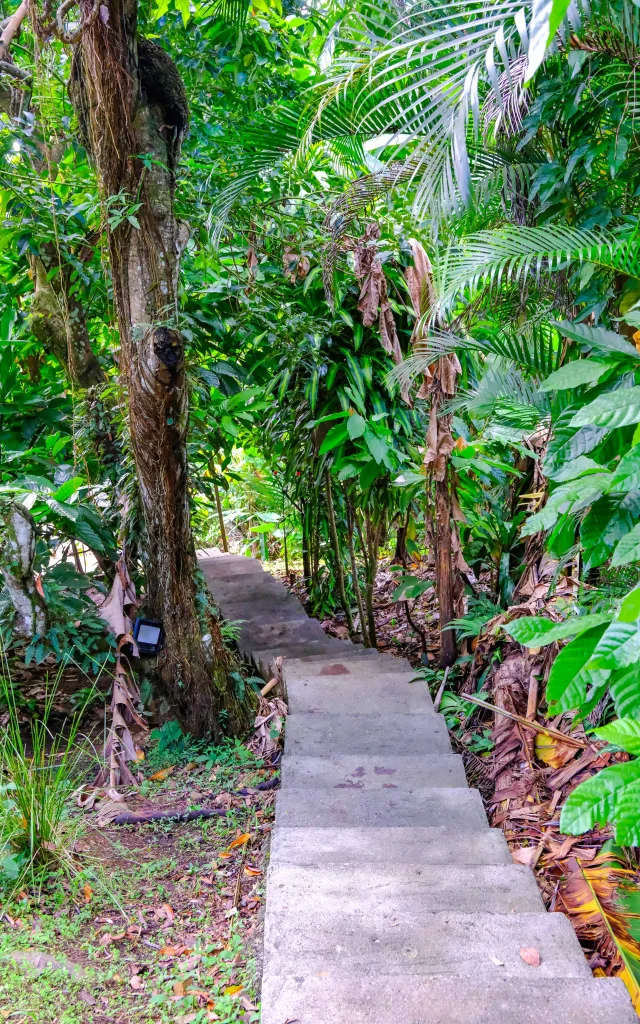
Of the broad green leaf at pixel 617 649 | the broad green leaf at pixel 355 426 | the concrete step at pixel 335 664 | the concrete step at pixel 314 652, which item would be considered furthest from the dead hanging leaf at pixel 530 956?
the broad green leaf at pixel 355 426

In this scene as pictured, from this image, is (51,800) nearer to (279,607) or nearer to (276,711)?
(276,711)

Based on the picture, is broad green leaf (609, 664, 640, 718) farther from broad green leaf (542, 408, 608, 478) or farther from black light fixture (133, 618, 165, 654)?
black light fixture (133, 618, 165, 654)

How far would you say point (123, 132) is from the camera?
2455 mm

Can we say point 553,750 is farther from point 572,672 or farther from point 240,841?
point 572,672

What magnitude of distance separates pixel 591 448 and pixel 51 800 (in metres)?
1.72

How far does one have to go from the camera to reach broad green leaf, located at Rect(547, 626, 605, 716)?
4.36 feet

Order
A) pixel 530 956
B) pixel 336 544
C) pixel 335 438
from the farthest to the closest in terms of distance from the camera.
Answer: pixel 336 544
pixel 335 438
pixel 530 956

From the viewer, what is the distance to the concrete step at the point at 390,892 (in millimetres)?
1562

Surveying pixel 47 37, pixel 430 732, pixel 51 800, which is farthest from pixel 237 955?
pixel 47 37

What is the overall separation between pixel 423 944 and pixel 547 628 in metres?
0.69

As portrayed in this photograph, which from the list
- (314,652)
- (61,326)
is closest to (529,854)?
(314,652)

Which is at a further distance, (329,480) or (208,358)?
(329,480)

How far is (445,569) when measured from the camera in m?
3.21

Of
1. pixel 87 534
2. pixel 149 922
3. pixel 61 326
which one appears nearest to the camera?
pixel 149 922
